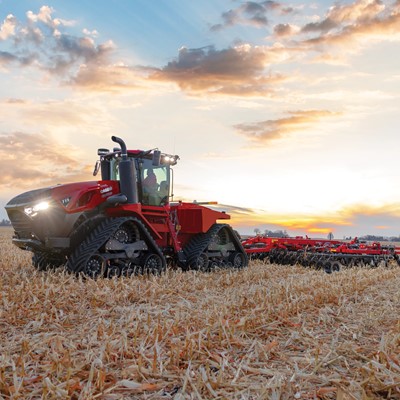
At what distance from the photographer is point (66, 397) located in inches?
129

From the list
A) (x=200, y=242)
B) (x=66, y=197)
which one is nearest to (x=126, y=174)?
(x=66, y=197)

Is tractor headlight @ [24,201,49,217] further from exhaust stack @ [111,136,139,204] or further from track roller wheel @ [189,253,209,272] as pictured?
track roller wheel @ [189,253,209,272]

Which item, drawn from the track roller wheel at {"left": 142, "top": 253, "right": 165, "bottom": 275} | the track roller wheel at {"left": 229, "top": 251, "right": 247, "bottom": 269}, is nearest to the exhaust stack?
the track roller wheel at {"left": 142, "top": 253, "right": 165, "bottom": 275}

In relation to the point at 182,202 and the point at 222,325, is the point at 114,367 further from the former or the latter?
the point at 182,202

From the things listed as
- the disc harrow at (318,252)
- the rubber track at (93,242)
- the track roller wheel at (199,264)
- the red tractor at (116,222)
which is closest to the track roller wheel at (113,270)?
the red tractor at (116,222)

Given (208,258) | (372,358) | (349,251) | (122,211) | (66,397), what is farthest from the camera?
(349,251)

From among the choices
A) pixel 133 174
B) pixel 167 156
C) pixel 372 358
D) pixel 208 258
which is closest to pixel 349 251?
pixel 208 258

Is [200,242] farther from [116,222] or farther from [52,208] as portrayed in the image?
[52,208]

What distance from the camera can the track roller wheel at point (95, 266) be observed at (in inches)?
333

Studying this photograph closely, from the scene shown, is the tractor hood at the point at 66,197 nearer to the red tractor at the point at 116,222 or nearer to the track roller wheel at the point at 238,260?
the red tractor at the point at 116,222

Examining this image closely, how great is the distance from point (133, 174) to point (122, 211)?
0.85 m

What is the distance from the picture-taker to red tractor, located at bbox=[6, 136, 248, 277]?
8820mm

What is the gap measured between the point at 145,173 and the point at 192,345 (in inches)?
266

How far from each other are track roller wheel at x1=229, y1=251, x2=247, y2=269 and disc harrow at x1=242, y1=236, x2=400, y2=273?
87 centimetres
